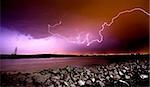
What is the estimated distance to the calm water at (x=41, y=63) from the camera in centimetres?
215

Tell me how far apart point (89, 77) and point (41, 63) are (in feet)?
1.55

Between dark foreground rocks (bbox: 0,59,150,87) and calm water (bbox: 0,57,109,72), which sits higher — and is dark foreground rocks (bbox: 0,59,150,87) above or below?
below

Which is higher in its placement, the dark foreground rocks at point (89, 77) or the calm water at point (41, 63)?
the calm water at point (41, 63)

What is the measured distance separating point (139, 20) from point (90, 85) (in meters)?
0.84

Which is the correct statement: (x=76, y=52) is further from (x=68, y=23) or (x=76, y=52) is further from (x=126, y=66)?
(x=126, y=66)

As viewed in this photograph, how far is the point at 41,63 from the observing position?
2.27m

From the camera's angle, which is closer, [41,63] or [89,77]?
[41,63]

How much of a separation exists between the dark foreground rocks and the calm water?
4cm

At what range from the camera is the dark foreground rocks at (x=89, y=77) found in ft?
7.05

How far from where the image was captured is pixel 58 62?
232 centimetres

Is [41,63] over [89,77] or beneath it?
over

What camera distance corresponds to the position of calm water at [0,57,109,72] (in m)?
2.15

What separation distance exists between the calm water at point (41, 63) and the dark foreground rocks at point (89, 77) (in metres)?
0.04

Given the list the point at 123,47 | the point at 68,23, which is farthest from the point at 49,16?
the point at 123,47
